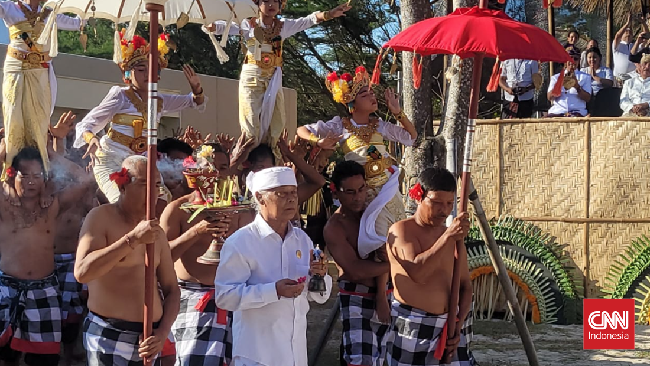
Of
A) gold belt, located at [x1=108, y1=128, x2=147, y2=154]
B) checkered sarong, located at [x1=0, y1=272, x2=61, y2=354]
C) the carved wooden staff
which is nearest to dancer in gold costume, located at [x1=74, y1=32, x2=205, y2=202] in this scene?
gold belt, located at [x1=108, y1=128, x2=147, y2=154]

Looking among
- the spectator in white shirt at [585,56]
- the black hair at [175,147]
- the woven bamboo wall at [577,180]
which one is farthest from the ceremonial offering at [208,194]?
→ the spectator in white shirt at [585,56]

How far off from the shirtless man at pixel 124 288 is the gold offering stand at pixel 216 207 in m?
0.26

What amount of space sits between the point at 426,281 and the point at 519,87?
565 centimetres

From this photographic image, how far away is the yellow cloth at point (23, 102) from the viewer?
5395 mm

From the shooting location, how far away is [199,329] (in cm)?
427

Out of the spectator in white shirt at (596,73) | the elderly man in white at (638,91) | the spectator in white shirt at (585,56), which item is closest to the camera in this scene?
the elderly man in white at (638,91)

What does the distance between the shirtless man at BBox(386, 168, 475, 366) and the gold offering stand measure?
101cm

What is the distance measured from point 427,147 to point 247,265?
4004mm

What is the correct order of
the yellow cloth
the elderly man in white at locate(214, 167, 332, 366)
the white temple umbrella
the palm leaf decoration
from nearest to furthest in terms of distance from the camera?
the elderly man in white at locate(214, 167, 332, 366) → the white temple umbrella → the yellow cloth → the palm leaf decoration

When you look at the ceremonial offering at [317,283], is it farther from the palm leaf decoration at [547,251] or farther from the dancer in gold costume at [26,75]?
the palm leaf decoration at [547,251]

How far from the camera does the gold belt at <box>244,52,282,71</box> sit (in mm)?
5547

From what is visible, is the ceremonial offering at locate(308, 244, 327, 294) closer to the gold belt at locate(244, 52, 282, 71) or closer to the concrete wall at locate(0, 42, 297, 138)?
the gold belt at locate(244, 52, 282, 71)

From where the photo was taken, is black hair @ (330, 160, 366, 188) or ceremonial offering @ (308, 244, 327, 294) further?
black hair @ (330, 160, 366, 188)

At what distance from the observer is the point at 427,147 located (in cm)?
719
